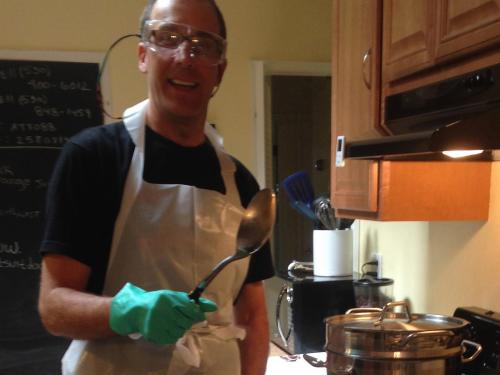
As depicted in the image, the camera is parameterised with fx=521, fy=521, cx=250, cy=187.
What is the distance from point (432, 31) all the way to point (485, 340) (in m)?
0.78

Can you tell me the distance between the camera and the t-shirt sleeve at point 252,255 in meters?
1.19

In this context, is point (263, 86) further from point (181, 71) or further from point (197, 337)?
point (197, 337)

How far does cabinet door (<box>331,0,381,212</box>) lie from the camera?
4.89 feet

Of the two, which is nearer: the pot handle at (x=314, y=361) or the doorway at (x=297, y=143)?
the pot handle at (x=314, y=361)

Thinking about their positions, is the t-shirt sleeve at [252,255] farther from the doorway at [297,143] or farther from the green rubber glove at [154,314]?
the doorway at [297,143]

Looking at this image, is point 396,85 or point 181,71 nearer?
point 181,71

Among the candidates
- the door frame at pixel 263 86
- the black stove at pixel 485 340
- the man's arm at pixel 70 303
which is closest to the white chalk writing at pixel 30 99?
the door frame at pixel 263 86

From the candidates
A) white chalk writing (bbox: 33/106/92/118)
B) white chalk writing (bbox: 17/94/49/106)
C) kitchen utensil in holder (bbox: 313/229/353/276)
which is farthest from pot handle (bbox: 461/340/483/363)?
white chalk writing (bbox: 17/94/49/106)

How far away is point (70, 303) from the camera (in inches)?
34.4

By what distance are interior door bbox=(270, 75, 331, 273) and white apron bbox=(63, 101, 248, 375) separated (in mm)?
2285

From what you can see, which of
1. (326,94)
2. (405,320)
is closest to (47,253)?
(405,320)

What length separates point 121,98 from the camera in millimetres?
2307

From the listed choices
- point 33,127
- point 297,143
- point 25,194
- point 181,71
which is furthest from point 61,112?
point 297,143

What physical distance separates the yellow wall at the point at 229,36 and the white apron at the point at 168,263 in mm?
1325
